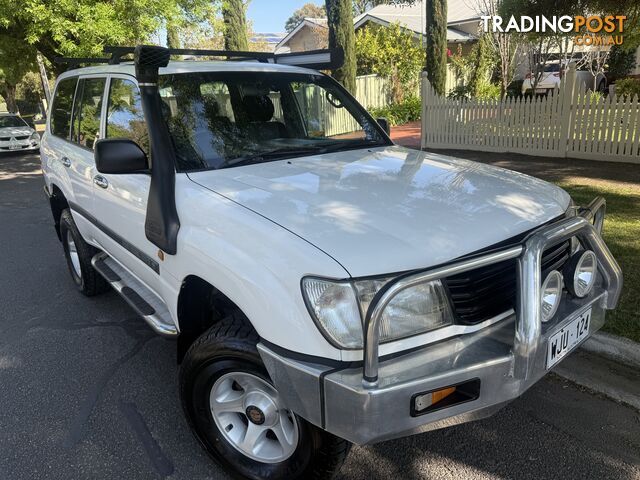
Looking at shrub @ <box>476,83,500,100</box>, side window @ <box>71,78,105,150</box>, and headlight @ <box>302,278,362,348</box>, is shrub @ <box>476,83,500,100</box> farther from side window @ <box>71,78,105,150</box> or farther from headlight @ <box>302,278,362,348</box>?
headlight @ <box>302,278,362,348</box>

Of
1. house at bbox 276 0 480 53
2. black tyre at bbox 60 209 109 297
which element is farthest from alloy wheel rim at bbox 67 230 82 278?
house at bbox 276 0 480 53

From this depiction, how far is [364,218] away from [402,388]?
77 cm

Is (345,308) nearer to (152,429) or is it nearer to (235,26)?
(152,429)

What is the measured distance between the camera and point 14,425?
3.05 metres

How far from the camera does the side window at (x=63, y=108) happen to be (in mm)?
4641

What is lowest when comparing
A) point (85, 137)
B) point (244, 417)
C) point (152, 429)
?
point (152, 429)

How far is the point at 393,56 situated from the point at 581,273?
64.9 ft

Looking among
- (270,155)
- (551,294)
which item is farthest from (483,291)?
(270,155)

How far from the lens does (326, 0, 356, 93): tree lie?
16.0 meters

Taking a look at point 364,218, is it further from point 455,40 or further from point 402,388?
point 455,40

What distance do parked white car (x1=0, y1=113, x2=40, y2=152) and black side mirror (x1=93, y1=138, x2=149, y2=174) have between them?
635 inches

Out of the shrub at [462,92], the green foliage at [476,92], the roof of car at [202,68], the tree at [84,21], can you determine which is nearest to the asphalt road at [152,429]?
the roof of car at [202,68]

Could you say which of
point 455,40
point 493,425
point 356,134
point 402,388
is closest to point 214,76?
point 356,134

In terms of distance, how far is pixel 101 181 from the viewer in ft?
11.7
